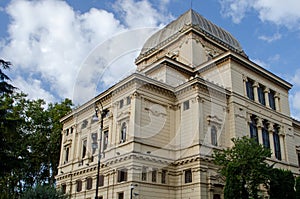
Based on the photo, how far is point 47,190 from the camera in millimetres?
26250

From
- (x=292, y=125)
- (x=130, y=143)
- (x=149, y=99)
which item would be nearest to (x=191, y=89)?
(x=149, y=99)

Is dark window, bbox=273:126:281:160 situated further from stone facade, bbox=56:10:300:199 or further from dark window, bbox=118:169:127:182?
dark window, bbox=118:169:127:182

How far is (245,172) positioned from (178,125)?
881cm

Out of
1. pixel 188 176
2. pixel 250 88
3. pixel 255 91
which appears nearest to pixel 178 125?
pixel 188 176

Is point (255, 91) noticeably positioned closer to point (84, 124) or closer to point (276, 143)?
point (276, 143)

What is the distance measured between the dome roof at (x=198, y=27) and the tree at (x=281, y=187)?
67.4 feet

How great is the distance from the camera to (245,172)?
79.4 feet

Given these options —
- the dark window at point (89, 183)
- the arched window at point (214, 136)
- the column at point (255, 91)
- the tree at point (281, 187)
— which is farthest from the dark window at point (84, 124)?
the tree at point (281, 187)

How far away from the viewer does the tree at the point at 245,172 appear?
2341 centimetres

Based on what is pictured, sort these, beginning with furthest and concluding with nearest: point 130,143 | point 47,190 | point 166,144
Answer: point 166,144 → point 130,143 → point 47,190

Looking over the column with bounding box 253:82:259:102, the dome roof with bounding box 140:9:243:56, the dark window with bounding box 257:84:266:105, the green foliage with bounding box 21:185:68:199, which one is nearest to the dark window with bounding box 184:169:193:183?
the green foliage with bounding box 21:185:68:199

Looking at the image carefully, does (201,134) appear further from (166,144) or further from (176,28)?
(176,28)

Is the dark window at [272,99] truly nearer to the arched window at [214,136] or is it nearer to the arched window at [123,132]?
the arched window at [214,136]

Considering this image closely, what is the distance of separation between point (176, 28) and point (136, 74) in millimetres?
14563
